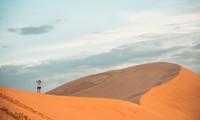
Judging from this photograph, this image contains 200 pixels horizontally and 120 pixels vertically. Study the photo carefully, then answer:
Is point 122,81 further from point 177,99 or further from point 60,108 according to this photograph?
point 60,108

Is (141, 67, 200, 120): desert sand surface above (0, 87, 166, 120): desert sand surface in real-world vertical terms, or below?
below

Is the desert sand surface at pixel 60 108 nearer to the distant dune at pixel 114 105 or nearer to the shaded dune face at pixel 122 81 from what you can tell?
the distant dune at pixel 114 105

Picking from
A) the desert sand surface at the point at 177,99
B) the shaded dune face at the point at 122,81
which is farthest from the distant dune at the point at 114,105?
the shaded dune face at the point at 122,81

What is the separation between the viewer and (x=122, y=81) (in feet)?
108

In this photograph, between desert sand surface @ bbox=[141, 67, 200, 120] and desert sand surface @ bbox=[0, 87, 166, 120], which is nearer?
desert sand surface @ bbox=[0, 87, 166, 120]

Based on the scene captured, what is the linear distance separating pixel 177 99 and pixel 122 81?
7.97m

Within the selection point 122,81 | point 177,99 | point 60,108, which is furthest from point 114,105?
point 122,81

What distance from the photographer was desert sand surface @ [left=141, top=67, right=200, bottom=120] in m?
21.9

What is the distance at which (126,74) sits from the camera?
3566 cm

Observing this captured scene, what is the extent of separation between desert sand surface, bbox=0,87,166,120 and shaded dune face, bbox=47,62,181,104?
11.0 meters

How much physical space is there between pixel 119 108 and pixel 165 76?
17.1 m

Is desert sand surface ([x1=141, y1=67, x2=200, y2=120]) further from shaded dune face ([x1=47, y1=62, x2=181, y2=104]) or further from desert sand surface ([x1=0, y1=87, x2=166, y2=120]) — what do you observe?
desert sand surface ([x1=0, y1=87, x2=166, y2=120])

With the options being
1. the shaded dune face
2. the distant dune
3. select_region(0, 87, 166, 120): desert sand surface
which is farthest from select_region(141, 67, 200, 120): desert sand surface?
select_region(0, 87, 166, 120): desert sand surface

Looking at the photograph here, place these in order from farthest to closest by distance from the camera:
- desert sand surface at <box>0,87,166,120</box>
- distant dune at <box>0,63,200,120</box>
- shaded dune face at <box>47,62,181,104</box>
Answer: shaded dune face at <box>47,62,181,104</box>
distant dune at <box>0,63,200,120</box>
desert sand surface at <box>0,87,166,120</box>
